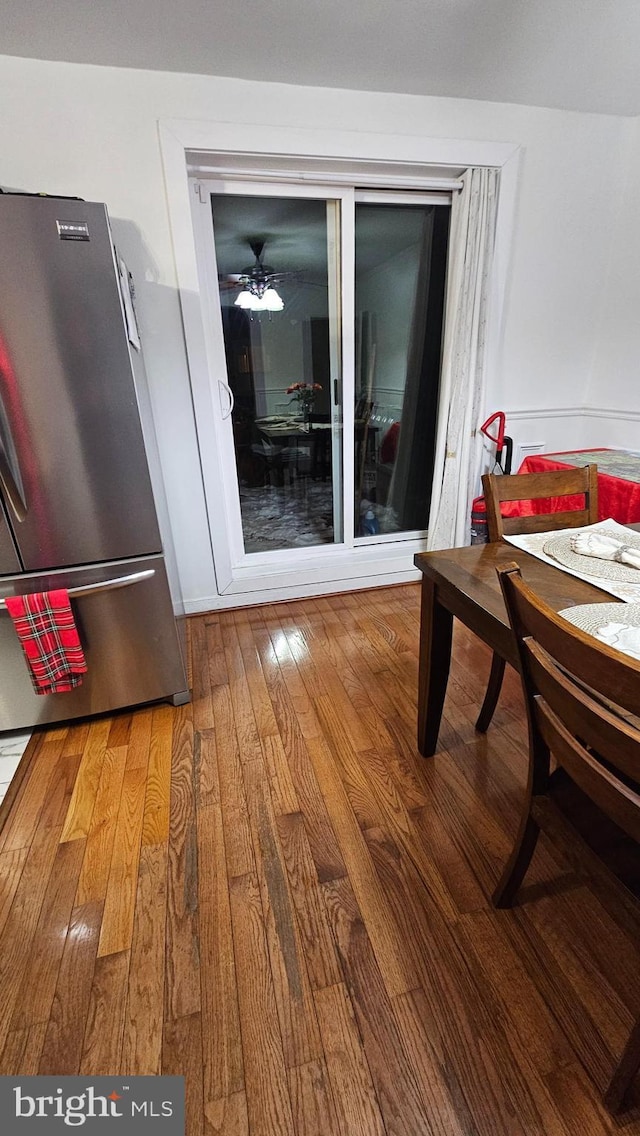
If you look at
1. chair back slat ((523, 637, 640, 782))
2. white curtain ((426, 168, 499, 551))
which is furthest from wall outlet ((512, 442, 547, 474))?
chair back slat ((523, 637, 640, 782))

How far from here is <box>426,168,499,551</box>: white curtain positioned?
232cm

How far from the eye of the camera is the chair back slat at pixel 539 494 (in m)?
1.49

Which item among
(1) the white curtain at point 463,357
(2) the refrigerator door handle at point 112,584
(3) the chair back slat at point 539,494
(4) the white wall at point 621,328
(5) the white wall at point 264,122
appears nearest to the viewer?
(3) the chair back slat at point 539,494

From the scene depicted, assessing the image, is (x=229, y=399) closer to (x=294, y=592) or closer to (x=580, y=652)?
(x=294, y=592)

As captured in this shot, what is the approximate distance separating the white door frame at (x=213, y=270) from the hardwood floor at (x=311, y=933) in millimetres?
1128

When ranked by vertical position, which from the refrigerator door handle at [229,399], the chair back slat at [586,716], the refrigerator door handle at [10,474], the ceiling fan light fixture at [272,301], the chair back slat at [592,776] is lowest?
the chair back slat at [592,776]

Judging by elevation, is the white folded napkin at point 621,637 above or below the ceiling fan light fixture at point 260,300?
below

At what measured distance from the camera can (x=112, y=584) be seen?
65.0 inches

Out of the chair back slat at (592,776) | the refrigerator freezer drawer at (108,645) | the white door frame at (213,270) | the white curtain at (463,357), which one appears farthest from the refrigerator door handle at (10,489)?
the white curtain at (463,357)

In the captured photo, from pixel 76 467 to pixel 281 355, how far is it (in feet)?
4.85

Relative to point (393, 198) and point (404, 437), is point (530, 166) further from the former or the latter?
point (404, 437)

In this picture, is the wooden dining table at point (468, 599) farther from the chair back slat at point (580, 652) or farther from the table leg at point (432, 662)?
the chair back slat at point (580, 652)

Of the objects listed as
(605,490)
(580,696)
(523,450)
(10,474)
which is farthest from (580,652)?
(523,450)

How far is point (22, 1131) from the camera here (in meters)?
0.85
